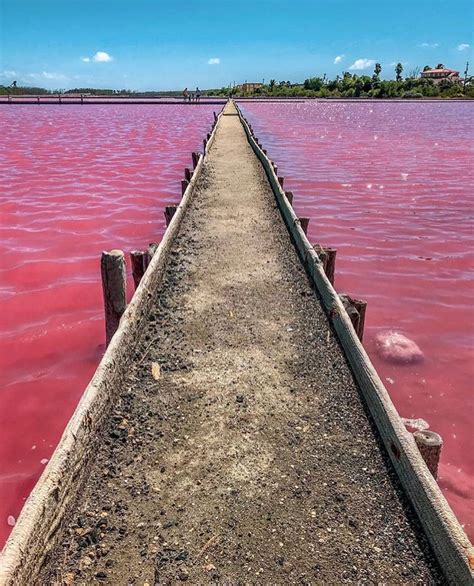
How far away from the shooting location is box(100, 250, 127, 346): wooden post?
5.39 metres

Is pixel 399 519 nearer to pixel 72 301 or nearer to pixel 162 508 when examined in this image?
pixel 162 508

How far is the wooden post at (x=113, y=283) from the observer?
212 inches

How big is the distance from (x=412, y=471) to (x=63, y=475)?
7.47 feet

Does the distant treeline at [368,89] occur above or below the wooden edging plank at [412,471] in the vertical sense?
above

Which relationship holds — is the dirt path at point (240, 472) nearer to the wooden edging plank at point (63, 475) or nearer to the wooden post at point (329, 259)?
the wooden edging plank at point (63, 475)

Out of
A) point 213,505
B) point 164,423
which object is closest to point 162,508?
point 213,505

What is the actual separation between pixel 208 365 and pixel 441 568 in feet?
8.80

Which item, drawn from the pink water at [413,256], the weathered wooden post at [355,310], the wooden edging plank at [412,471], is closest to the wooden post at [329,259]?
the pink water at [413,256]

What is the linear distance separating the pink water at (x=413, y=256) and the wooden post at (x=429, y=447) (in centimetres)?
137

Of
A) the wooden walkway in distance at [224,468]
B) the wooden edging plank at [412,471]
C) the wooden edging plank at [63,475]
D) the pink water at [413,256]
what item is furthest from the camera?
the pink water at [413,256]

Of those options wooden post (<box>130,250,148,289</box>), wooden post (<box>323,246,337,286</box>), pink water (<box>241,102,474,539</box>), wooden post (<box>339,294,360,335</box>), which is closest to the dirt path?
wooden post (<box>339,294,360,335</box>)

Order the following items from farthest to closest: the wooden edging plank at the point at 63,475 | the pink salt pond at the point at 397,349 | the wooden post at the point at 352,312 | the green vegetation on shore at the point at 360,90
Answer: the green vegetation on shore at the point at 360,90 < the pink salt pond at the point at 397,349 < the wooden post at the point at 352,312 < the wooden edging plank at the point at 63,475

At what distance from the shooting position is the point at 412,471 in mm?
3301

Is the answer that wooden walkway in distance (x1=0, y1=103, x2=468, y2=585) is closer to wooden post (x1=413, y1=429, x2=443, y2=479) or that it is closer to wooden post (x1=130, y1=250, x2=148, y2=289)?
wooden post (x1=413, y1=429, x2=443, y2=479)
